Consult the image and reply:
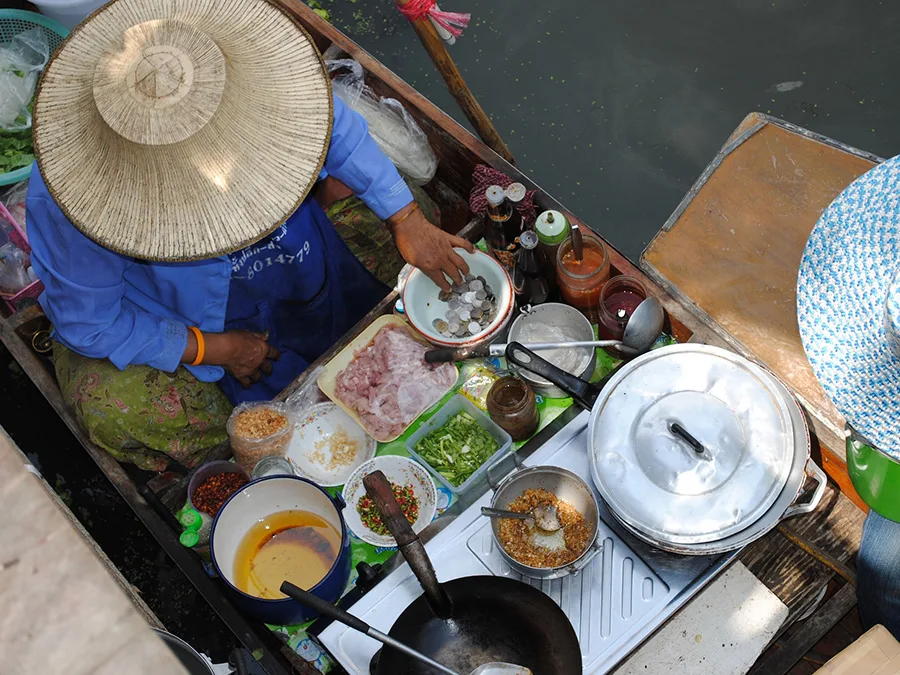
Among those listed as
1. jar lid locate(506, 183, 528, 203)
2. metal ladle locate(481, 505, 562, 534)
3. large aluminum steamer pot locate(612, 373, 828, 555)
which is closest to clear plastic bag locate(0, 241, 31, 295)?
jar lid locate(506, 183, 528, 203)

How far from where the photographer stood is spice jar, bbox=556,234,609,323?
2.24 m

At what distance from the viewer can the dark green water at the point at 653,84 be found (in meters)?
3.51

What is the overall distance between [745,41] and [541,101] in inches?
39.4

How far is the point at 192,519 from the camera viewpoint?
216cm

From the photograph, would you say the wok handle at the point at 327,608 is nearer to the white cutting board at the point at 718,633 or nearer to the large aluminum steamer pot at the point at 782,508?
the large aluminum steamer pot at the point at 782,508

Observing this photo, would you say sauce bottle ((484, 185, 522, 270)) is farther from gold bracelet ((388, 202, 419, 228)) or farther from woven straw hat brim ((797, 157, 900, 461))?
woven straw hat brim ((797, 157, 900, 461))

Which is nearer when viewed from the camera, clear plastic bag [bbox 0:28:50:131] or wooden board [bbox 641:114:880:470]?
wooden board [bbox 641:114:880:470]

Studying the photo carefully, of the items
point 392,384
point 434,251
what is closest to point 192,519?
point 392,384

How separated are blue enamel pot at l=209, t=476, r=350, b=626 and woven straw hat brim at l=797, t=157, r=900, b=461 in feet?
4.00

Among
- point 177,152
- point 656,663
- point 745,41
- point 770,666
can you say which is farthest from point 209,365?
point 745,41

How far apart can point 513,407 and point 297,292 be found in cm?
101

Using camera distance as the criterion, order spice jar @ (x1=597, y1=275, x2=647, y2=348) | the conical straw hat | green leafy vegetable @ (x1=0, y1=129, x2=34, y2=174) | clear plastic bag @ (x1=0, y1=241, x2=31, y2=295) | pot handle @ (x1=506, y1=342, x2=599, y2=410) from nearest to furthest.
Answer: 1. the conical straw hat
2. pot handle @ (x1=506, y1=342, x2=599, y2=410)
3. spice jar @ (x1=597, y1=275, x2=647, y2=348)
4. clear plastic bag @ (x1=0, y1=241, x2=31, y2=295)
5. green leafy vegetable @ (x1=0, y1=129, x2=34, y2=174)

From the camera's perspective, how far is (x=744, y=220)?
7.85 ft

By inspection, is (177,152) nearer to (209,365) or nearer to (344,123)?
(344,123)
